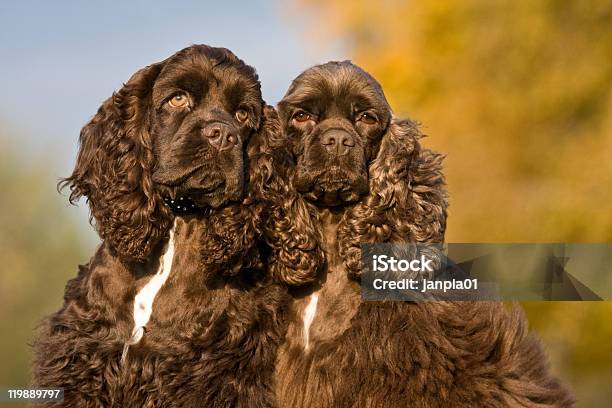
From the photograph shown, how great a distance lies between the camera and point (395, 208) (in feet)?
17.0

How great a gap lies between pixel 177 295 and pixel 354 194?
1.07 m

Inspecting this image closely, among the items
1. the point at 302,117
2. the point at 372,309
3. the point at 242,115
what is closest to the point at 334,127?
the point at 302,117

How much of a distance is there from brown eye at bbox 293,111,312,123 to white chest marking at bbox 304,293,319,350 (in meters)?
0.93

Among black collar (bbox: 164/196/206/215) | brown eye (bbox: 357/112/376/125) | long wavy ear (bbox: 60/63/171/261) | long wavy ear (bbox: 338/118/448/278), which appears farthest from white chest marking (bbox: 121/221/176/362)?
brown eye (bbox: 357/112/376/125)

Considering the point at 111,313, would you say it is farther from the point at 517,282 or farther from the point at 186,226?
the point at 517,282

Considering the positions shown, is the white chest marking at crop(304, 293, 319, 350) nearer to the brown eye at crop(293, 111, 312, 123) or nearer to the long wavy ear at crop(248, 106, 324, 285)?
the long wavy ear at crop(248, 106, 324, 285)

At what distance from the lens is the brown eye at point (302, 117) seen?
5.28 m

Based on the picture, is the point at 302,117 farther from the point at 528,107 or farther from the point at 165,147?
the point at 528,107

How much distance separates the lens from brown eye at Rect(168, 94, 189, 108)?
4910 mm

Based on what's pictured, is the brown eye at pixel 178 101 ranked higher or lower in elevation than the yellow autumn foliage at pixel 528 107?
lower

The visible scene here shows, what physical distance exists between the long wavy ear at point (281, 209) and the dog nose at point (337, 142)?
265 mm

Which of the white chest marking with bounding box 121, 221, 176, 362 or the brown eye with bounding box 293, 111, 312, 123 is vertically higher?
the brown eye with bounding box 293, 111, 312, 123

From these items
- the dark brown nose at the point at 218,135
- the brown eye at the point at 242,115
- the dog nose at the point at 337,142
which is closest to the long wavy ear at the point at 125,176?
the dark brown nose at the point at 218,135

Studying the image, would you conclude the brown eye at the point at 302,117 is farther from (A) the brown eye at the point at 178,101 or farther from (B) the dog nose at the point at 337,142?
(A) the brown eye at the point at 178,101
